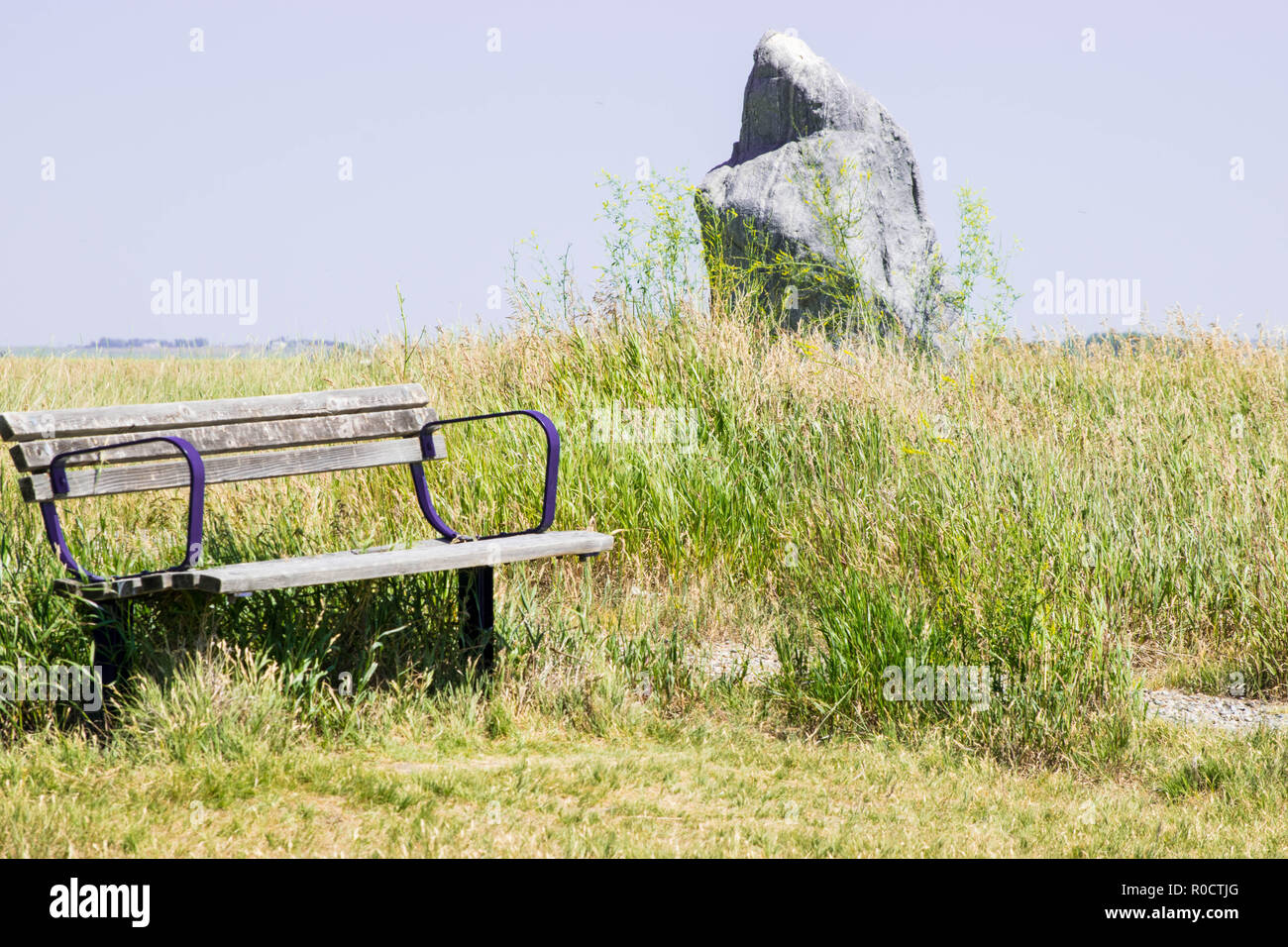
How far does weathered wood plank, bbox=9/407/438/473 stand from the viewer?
3.55 m

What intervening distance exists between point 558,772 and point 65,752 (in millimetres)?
1424

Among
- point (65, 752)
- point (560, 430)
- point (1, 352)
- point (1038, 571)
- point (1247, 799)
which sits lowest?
point (1247, 799)

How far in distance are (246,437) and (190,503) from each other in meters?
0.77

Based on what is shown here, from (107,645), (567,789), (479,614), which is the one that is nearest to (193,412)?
(107,645)

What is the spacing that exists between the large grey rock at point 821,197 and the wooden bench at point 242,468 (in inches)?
168

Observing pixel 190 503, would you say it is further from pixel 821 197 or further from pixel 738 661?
pixel 821 197

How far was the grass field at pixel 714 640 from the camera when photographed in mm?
3172

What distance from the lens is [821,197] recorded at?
29.1ft

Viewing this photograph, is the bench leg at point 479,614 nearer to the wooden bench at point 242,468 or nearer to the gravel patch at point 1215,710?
the wooden bench at point 242,468

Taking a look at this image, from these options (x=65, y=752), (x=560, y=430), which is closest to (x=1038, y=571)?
(x=560, y=430)

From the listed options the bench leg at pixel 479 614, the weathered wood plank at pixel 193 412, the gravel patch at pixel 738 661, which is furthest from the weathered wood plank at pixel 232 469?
the gravel patch at pixel 738 661

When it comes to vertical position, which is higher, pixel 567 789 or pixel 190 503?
pixel 190 503

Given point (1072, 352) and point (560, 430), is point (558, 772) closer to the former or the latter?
point (560, 430)

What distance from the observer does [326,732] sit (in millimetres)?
3592
